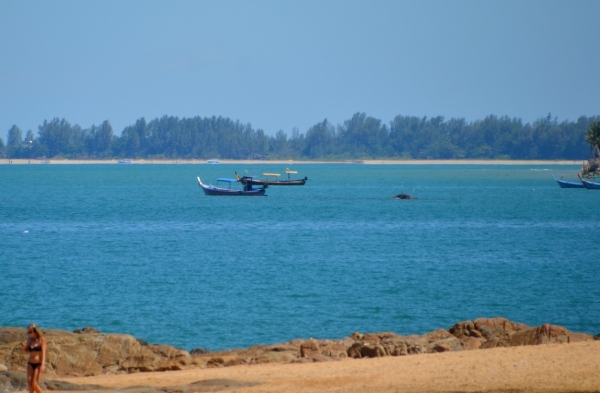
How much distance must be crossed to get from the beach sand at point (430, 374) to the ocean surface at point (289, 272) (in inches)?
250

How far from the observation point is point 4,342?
16.3 m

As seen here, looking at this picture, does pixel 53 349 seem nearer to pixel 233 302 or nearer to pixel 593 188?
pixel 233 302

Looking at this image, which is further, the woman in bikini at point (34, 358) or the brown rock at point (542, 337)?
the brown rock at point (542, 337)

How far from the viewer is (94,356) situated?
1550 centimetres

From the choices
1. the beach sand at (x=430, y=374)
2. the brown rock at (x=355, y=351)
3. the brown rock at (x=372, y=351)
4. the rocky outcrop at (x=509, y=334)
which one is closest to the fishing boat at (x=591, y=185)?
the rocky outcrop at (x=509, y=334)

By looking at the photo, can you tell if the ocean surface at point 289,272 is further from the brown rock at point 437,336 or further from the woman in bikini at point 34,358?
the woman in bikini at point 34,358

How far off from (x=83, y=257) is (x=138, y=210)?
3111 cm

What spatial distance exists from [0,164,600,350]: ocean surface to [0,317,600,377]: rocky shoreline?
4214 millimetres

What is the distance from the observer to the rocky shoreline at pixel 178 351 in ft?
50.0

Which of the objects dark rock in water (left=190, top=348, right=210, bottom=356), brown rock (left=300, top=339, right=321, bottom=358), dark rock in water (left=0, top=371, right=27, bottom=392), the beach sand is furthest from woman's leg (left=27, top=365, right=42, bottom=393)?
dark rock in water (left=190, top=348, right=210, bottom=356)

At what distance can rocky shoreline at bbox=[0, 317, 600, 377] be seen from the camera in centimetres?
1524

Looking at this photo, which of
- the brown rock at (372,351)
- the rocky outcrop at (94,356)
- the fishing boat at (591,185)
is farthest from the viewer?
the fishing boat at (591,185)

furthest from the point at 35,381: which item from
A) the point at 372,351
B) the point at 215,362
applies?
the point at 372,351

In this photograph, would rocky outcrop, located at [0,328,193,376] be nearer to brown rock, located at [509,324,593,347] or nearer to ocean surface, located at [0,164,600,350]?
ocean surface, located at [0,164,600,350]
